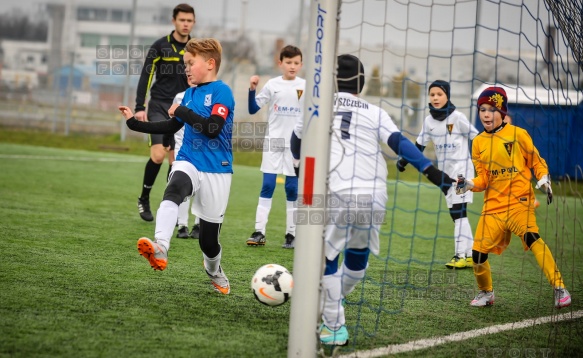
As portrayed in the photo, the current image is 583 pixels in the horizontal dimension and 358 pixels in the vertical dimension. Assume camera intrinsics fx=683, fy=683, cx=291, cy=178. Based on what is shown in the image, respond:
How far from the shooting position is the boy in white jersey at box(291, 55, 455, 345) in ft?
12.9

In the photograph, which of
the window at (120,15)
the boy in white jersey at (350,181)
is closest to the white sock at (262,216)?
the boy in white jersey at (350,181)

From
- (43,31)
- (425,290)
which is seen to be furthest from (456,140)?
(43,31)

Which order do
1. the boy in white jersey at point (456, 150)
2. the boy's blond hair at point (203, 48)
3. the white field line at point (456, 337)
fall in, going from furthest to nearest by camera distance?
the boy in white jersey at point (456, 150)
the boy's blond hair at point (203, 48)
the white field line at point (456, 337)

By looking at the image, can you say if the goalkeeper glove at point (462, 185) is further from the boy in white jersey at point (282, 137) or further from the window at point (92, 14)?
the window at point (92, 14)

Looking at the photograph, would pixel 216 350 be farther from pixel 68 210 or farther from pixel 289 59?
pixel 68 210

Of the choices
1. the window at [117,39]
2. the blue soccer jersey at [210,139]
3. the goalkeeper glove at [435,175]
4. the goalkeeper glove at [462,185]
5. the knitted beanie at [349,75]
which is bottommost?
the goalkeeper glove at [462,185]

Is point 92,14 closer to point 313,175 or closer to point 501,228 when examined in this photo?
point 501,228

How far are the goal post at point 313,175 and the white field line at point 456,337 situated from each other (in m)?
0.43

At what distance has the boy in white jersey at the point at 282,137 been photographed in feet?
24.2

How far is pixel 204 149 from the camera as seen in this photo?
15.7ft

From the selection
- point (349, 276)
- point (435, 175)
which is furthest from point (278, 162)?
point (435, 175)

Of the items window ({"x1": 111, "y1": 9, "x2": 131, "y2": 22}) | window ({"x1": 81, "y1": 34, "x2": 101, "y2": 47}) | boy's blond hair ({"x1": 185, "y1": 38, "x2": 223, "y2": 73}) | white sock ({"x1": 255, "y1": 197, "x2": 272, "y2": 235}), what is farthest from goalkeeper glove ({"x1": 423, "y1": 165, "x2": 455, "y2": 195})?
window ({"x1": 111, "y1": 9, "x2": 131, "y2": 22})

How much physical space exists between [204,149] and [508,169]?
2344 millimetres

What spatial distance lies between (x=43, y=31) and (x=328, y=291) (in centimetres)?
3224
